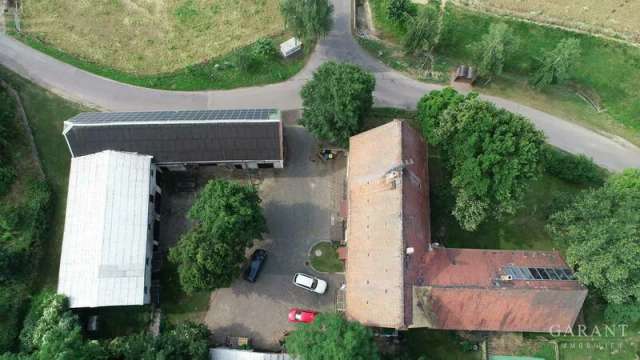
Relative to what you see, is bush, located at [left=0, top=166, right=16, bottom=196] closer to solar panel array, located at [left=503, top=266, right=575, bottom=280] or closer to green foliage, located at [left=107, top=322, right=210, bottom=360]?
green foliage, located at [left=107, top=322, right=210, bottom=360]

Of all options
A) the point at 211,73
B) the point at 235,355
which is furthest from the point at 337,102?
the point at 235,355

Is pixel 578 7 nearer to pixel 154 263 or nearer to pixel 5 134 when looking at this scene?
pixel 154 263

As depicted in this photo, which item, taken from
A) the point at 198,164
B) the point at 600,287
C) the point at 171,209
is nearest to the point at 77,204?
the point at 171,209

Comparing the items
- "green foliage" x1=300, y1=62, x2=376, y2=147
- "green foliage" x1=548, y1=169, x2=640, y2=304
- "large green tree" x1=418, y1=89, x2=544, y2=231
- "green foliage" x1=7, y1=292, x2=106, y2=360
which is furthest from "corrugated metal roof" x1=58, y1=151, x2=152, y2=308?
"green foliage" x1=548, y1=169, x2=640, y2=304

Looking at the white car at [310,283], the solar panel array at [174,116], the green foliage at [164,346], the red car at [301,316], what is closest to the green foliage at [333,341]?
the red car at [301,316]

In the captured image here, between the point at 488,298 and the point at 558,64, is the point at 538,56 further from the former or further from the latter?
the point at 488,298

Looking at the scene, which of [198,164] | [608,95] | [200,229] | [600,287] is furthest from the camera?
[608,95]
